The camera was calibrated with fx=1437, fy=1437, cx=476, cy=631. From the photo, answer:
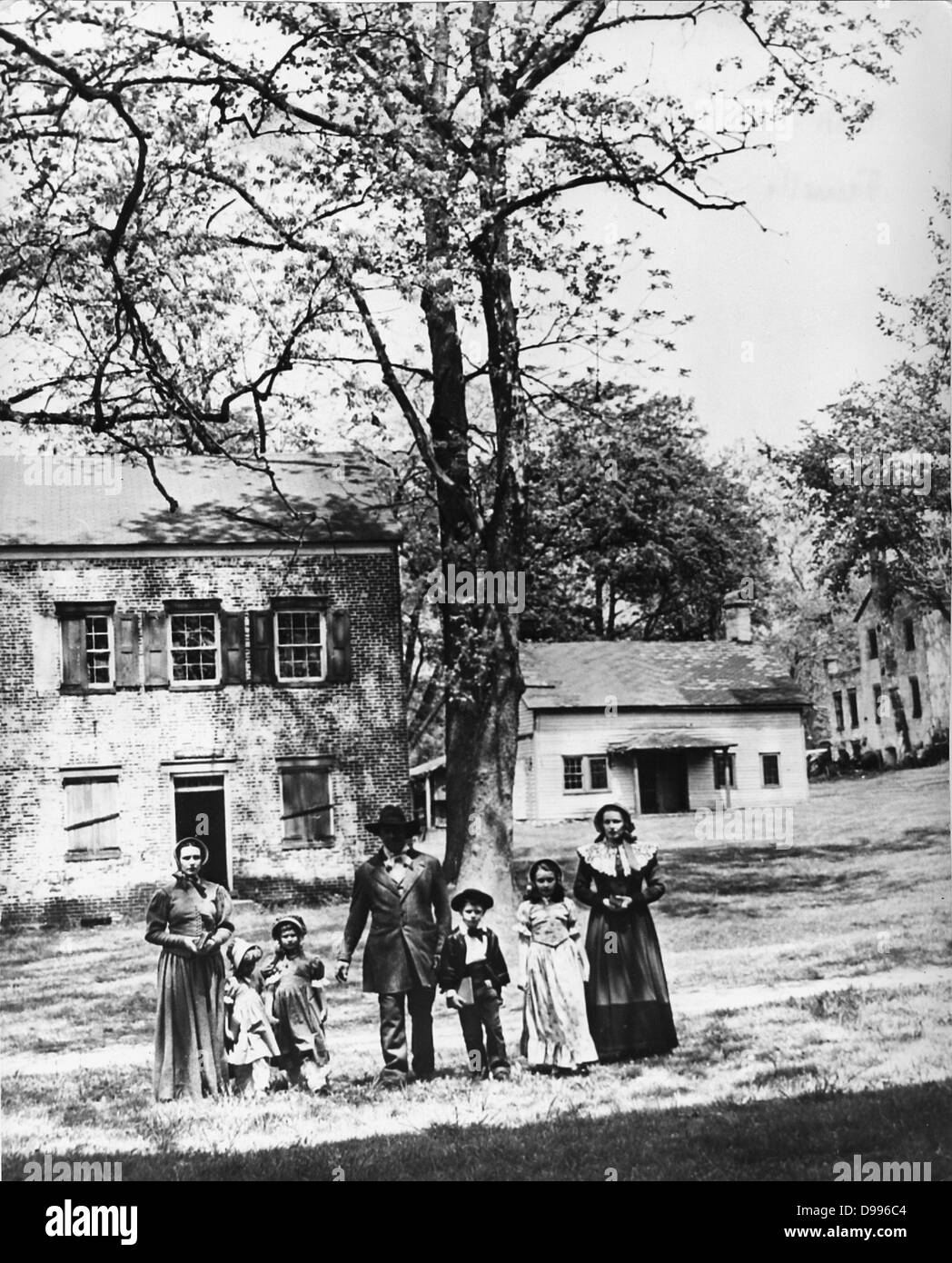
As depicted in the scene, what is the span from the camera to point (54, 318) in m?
7.79

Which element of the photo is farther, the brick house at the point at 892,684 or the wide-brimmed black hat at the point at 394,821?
the brick house at the point at 892,684

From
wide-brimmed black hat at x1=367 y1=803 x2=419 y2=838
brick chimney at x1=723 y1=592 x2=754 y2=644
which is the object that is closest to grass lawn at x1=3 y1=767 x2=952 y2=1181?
wide-brimmed black hat at x1=367 y1=803 x2=419 y2=838

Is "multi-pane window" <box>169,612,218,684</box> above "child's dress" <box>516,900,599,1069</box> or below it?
above

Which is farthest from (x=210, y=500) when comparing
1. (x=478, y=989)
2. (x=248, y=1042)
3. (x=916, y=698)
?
(x=916, y=698)

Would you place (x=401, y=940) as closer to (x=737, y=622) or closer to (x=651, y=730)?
(x=651, y=730)

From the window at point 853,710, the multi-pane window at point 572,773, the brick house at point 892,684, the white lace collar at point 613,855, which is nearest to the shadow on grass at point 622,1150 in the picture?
the white lace collar at point 613,855

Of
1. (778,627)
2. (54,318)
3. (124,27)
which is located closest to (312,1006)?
(778,627)

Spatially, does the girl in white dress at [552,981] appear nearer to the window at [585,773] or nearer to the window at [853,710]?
the window at [585,773]

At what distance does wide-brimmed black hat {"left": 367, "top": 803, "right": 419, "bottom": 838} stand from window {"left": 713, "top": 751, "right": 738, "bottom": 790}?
5.54 ft

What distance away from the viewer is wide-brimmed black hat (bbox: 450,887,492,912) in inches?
292

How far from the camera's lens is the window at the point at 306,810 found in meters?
7.63

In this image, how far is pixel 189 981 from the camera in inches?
283

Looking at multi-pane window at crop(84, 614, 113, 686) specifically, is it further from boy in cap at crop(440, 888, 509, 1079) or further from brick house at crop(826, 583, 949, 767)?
brick house at crop(826, 583, 949, 767)

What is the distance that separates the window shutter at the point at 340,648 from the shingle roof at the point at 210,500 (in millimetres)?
431
